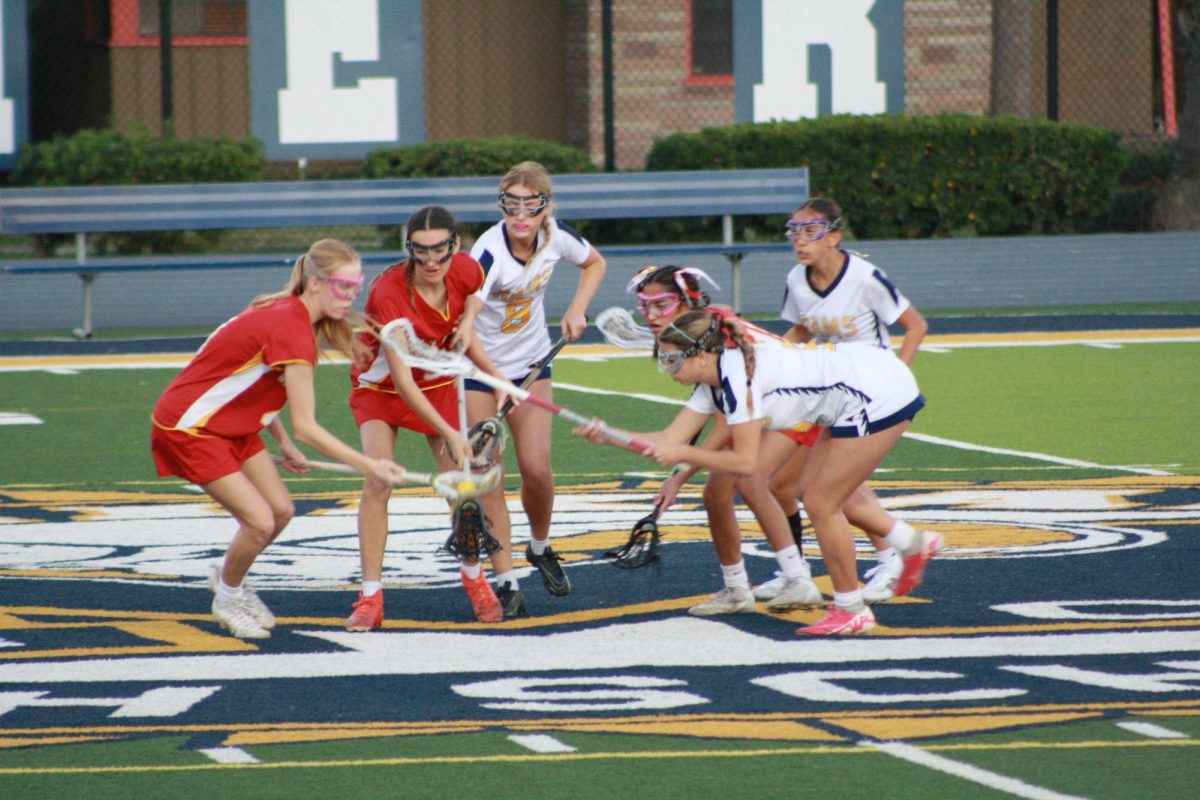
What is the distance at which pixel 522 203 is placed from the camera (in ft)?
25.1

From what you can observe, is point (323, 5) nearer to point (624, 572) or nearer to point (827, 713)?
point (624, 572)

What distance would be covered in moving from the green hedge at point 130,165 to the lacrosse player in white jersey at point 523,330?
12.4 m

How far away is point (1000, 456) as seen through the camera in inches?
448

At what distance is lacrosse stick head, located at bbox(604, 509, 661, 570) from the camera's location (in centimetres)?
745

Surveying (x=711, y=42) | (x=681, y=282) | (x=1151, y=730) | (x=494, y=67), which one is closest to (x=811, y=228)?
(x=681, y=282)

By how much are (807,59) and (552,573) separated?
15.4m

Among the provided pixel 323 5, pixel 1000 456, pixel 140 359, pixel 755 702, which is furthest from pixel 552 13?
pixel 755 702

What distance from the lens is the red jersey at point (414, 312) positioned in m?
7.32

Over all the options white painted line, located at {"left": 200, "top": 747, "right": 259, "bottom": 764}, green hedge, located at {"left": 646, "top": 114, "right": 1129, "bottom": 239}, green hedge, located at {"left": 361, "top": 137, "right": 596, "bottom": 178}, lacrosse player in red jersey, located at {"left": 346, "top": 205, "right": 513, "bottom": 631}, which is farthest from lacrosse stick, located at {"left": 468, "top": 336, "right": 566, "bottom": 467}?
green hedge, located at {"left": 646, "top": 114, "right": 1129, "bottom": 239}

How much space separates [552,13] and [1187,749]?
66.5 feet

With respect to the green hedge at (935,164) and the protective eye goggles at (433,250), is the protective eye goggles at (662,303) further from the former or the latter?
the green hedge at (935,164)

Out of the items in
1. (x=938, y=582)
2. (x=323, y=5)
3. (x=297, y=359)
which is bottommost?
(x=938, y=582)

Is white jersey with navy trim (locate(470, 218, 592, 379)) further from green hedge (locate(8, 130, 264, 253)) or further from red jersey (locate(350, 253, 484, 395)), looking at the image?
green hedge (locate(8, 130, 264, 253))

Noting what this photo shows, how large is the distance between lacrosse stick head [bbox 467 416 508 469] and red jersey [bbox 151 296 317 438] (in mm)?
724
